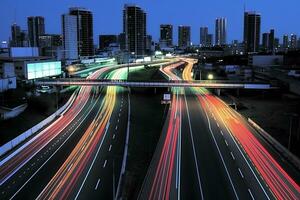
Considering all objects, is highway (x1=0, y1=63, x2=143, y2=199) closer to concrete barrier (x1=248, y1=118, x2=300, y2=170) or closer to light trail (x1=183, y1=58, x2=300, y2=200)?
light trail (x1=183, y1=58, x2=300, y2=200)

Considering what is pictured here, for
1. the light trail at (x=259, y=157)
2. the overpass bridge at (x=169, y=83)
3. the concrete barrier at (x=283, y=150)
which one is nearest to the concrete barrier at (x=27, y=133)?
the overpass bridge at (x=169, y=83)

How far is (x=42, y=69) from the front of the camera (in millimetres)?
109312

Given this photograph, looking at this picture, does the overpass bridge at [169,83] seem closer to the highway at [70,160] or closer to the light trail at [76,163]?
the highway at [70,160]

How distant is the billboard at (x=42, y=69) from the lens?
103 meters

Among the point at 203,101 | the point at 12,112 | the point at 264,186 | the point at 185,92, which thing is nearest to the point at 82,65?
the point at 185,92

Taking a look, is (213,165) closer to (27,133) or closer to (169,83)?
(27,133)

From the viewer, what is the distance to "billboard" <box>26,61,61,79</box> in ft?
337

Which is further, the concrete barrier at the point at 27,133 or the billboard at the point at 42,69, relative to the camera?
the billboard at the point at 42,69

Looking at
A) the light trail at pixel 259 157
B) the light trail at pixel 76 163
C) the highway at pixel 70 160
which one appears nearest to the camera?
the light trail at pixel 76 163

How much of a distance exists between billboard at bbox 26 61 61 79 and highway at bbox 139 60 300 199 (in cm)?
5276

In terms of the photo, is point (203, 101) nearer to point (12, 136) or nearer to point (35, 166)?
point (12, 136)

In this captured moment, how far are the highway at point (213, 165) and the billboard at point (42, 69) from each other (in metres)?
52.8

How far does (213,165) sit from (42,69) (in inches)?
3107

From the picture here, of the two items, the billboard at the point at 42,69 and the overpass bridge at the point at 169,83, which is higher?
the billboard at the point at 42,69
